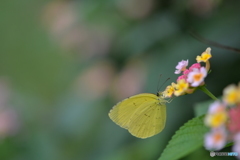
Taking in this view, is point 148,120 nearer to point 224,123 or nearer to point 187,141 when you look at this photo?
point 187,141

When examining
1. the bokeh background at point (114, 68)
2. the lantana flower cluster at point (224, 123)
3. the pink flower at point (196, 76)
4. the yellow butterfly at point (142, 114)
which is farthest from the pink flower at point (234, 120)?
the bokeh background at point (114, 68)

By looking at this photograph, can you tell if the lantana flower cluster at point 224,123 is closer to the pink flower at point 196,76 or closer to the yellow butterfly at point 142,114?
the pink flower at point 196,76

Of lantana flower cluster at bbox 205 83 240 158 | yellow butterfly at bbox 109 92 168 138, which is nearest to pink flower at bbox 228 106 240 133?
lantana flower cluster at bbox 205 83 240 158

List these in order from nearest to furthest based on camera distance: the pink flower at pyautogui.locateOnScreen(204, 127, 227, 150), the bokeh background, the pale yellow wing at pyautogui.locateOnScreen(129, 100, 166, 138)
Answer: the pink flower at pyautogui.locateOnScreen(204, 127, 227, 150), the pale yellow wing at pyautogui.locateOnScreen(129, 100, 166, 138), the bokeh background

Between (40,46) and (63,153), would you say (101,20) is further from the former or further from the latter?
(40,46)

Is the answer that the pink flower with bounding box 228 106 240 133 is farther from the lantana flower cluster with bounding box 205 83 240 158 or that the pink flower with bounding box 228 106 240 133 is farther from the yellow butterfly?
the yellow butterfly

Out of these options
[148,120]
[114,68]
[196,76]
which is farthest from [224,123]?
[114,68]

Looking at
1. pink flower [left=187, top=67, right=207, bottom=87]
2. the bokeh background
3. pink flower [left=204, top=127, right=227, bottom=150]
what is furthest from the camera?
the bokeh background
